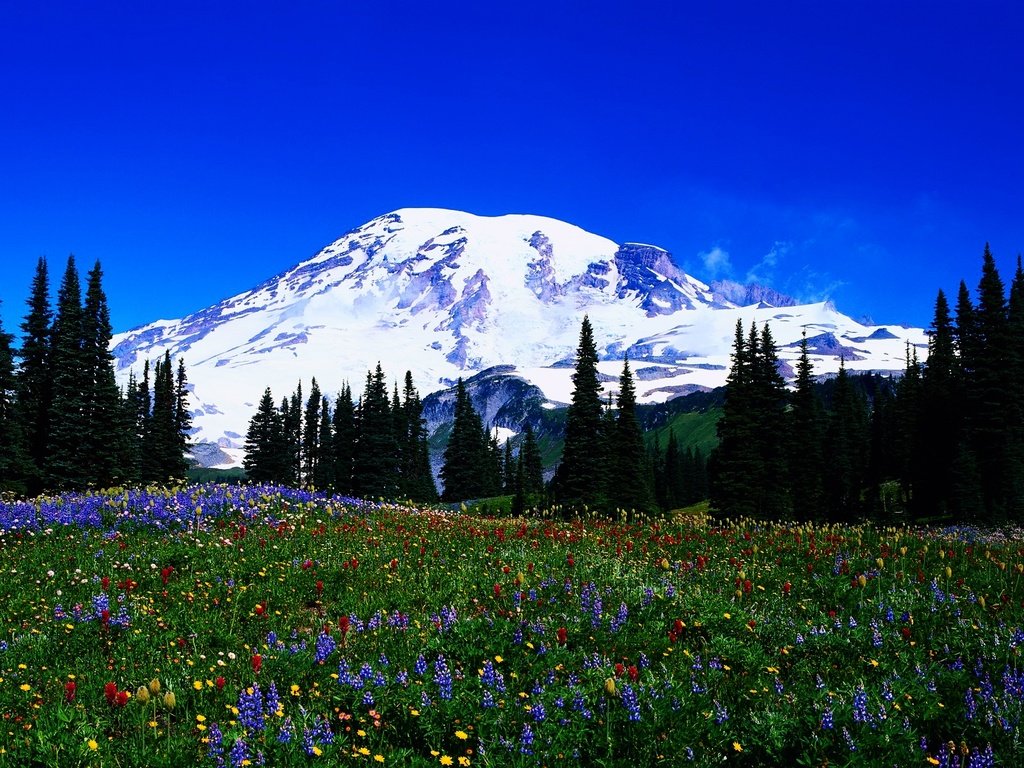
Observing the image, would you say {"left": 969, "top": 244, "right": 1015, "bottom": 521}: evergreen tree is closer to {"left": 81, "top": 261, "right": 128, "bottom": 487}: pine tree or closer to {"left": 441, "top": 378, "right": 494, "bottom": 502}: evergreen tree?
{"left": 441, "top": 378, "right": 494, "bottom": 502}: evergreen tree

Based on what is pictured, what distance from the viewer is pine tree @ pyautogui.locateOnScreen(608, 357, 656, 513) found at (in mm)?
59406

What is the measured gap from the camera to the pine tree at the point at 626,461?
59.4m

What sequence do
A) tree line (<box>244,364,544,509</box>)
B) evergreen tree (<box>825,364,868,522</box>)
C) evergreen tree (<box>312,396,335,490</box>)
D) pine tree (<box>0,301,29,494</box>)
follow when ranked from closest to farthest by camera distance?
pine tree (<box>0,301,29,494</box>) < evergreen tree (<box>825,364,868,522</box>) < tree line (<box>244,364,544,509</box>) < evergreen tree (<box>312,396,335,490</box>)

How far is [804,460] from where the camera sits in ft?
200

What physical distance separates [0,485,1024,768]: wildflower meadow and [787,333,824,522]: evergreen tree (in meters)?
49.3

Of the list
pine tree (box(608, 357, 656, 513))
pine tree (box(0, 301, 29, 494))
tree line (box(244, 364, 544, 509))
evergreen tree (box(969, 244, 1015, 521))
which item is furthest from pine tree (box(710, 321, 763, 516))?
pine tree (box(0, 301, 29, 494))

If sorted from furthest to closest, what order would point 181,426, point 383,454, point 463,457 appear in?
point 463,457 → point 181,426 → point 383,454

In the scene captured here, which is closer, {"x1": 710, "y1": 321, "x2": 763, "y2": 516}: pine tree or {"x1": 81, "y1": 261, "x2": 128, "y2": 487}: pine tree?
{"x1": 81, "y1": 261, "x2": 128, "y2": 487}: pine tree

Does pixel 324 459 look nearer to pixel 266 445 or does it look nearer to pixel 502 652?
pixel 266 445

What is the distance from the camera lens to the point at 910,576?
10.6 meters

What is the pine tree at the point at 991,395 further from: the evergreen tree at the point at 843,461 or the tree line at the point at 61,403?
the tree line at the point at 61,403

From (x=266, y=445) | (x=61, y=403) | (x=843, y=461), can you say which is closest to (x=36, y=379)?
(x=61, y=403)

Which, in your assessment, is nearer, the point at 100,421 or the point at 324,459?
the point at 100,421

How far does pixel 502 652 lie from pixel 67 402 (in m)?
52.0
